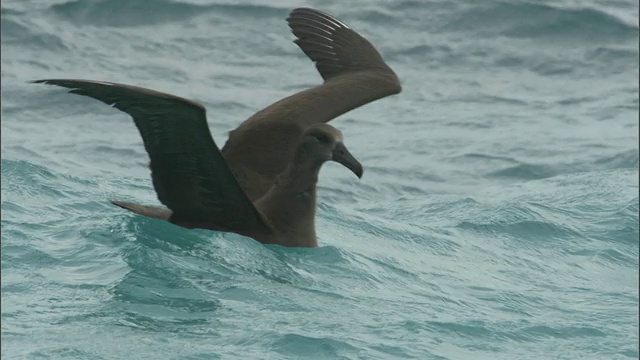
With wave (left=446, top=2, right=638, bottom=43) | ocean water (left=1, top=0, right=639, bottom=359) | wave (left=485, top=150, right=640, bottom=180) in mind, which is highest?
wave (left=446, top=2, right=638, bottom=43)

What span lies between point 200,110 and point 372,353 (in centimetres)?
161

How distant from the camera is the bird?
351 inches

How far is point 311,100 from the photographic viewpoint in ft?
36.2

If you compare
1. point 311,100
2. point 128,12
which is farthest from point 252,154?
point 128,12

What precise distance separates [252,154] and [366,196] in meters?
4.00

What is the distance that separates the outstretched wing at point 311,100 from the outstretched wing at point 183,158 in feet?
2.05

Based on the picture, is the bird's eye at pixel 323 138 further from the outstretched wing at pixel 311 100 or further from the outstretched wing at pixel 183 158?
the outstretched wing at pixel 311 100

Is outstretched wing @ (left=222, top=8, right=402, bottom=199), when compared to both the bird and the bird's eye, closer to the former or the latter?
the bird

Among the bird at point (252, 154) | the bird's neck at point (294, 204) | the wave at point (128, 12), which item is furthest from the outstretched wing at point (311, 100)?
the wave at point (128, 12)

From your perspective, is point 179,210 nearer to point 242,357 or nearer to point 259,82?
point 242,357

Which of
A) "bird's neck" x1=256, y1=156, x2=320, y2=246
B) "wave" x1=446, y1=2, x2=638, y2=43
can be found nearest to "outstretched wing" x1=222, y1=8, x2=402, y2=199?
"bird's neck" x1=256, y1=156, x2=320, y2=246

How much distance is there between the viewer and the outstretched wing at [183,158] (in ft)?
28.3

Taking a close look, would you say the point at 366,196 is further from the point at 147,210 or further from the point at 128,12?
the point at 128,12

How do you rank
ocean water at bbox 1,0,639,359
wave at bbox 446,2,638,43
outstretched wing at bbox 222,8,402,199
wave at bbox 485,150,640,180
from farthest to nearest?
wave at bbox 446,2,638,43 < wave at bbox 485,150,640,180 < outstretched wing at bbox 222,8,402,199 < ocean water at bbox 1,0,639,359
